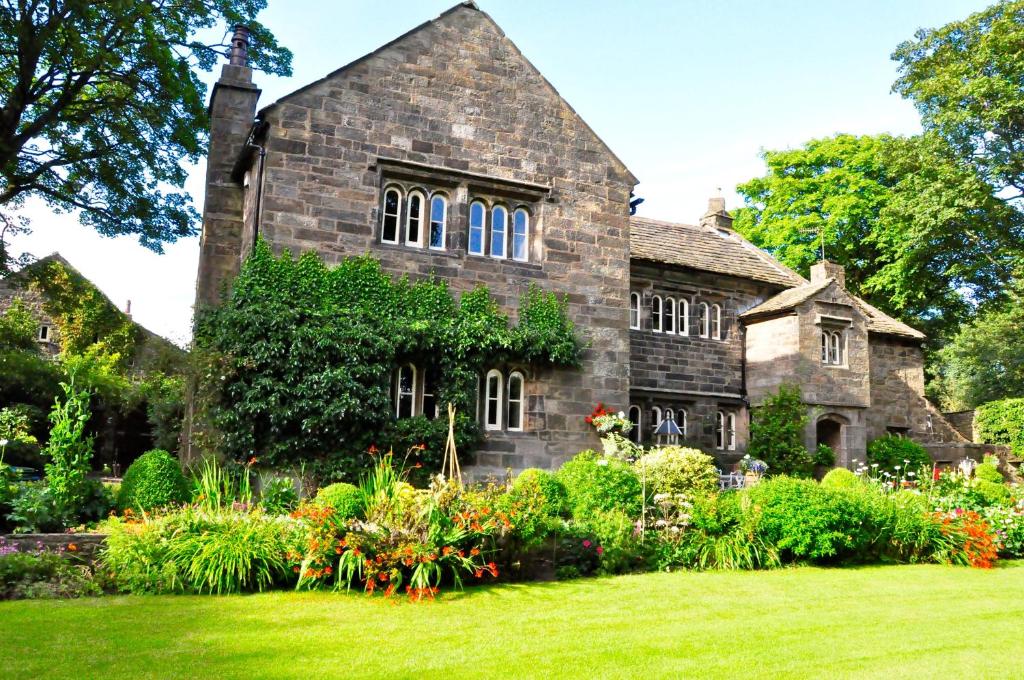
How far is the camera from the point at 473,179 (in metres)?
16.8

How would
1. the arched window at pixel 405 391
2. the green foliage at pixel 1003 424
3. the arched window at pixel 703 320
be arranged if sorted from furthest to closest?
1. the green foliage at pixel 1003 424
2. the arched window at pixel 703 320
3. the arched window at pixel 405 391

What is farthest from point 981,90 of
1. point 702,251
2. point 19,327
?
point 19,327

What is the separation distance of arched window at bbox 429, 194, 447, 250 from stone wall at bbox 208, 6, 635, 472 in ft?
0.50

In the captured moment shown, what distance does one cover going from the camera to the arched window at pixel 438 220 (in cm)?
1661

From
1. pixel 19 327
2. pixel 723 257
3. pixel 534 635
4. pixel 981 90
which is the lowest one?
pixel 534 635

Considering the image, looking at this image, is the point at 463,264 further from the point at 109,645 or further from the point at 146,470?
the point at 109,645

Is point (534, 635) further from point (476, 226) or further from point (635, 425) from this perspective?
point (635, 425)

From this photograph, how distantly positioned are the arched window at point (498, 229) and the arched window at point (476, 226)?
0.22 m

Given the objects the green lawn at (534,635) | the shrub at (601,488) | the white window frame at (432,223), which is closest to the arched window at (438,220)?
the white window frame at (432,223)

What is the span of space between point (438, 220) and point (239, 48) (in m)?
6.42

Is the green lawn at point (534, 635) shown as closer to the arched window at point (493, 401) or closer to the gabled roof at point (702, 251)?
the arched window at point (493, 401)

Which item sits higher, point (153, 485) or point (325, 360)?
point (325, 360)

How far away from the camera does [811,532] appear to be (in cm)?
1230

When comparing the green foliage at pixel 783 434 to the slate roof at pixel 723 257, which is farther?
the slate roof at pixel 723 257
